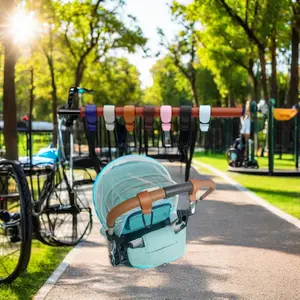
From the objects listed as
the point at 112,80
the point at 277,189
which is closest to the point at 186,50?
the point at 112,80

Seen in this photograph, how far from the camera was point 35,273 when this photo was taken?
6.12 metres

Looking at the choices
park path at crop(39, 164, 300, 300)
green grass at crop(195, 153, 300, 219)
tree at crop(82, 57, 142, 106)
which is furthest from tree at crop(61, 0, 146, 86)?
park path at crop(39, 164, 300, 300)

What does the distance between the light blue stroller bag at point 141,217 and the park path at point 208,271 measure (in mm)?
990

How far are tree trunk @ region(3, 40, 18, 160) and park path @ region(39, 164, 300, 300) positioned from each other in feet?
13.0

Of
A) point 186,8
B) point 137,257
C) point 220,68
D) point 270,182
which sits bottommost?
point 270,182

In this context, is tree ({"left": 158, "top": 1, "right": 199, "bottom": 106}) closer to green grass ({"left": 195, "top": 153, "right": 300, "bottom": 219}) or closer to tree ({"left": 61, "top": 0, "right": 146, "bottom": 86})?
tree ({"left": 61, "top": 0, "right": 146, "bottom": 86})

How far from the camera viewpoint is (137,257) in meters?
3.68

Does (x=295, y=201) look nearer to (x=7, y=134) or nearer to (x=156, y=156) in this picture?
(x=7, y=134)

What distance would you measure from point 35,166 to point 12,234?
116 cm

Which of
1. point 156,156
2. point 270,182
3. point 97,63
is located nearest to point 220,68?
point 97,63

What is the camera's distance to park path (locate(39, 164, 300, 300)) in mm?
5262

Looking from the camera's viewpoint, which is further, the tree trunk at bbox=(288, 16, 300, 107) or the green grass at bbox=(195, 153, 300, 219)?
the tree trunk at bbox=(288, 16, 300, 107)

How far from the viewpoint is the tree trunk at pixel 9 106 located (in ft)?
39.3

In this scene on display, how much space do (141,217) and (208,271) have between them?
2554mm
